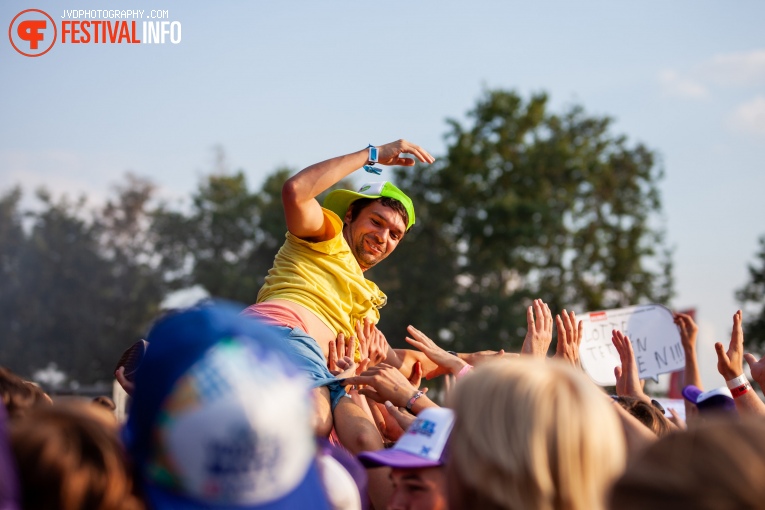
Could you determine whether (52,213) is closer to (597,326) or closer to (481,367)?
(597,326)

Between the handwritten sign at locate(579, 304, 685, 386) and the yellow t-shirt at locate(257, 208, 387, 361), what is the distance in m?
2.28

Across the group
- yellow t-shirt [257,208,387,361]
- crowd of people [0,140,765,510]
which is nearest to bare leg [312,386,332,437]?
yellow t-shirt [257,208,387,361]

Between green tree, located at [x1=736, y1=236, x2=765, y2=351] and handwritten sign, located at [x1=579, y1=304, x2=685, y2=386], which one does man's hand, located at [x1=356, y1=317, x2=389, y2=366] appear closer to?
handwritten sign, located at [x1=579, y1=304, x2=685, y2=386]

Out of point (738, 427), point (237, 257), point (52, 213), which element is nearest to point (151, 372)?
point (738, 427)

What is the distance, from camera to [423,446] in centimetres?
259

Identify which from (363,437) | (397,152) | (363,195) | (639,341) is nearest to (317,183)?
(397,152)

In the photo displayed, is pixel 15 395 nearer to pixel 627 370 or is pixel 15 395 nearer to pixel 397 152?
pixel 397 152

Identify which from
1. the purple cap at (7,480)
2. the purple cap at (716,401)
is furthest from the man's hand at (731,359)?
the purple cap at (7,480)

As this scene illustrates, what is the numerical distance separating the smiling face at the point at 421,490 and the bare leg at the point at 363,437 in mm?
853

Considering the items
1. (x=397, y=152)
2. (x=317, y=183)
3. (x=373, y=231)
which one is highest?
(x=397, y=152)

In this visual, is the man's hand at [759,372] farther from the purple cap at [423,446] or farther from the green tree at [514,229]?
the green tree at [514,229]

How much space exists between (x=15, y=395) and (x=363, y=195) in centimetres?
235

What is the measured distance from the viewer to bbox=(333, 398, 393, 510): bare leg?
3.45 metres

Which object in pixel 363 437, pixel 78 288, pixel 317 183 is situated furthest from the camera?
pixel 78 288
